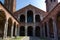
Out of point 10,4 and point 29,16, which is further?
point 10,4

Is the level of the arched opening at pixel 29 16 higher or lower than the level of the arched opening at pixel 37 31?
higher

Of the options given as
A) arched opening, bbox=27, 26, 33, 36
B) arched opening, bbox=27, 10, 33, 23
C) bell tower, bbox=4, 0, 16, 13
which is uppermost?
bell tower, bbox=4, 0, 16, 13

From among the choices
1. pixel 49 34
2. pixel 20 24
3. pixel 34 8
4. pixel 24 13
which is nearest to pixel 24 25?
pixel 20 24

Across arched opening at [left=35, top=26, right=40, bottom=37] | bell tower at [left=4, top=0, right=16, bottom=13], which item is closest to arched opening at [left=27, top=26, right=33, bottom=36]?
arched opening at [left=35, top=26, right=40, bottom=37]

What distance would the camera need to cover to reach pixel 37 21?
114 feet

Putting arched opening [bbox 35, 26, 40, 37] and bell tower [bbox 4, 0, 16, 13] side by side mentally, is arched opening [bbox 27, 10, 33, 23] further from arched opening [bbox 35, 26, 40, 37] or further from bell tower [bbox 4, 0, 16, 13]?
bell tower [bbox 4, 0, 16, 13]

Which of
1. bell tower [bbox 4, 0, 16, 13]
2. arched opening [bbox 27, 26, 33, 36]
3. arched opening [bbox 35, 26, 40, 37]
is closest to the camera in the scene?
arched opening [bbox 35, 26, 40, 37]

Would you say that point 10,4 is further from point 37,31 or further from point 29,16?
point 37,31

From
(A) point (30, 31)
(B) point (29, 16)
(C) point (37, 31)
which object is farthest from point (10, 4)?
(C) point (37, 31)

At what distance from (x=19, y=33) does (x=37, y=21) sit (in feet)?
21.2

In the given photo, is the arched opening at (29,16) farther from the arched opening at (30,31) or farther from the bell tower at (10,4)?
the bell tower at (10,4)

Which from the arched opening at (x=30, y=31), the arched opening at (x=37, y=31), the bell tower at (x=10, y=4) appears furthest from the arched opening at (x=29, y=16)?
the bell tower at (x=10, y=4)

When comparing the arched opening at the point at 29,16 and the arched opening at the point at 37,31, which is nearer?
the arched opening at the point at 37,31

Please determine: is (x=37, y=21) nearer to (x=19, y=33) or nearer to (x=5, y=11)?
(x=19, y=33)
